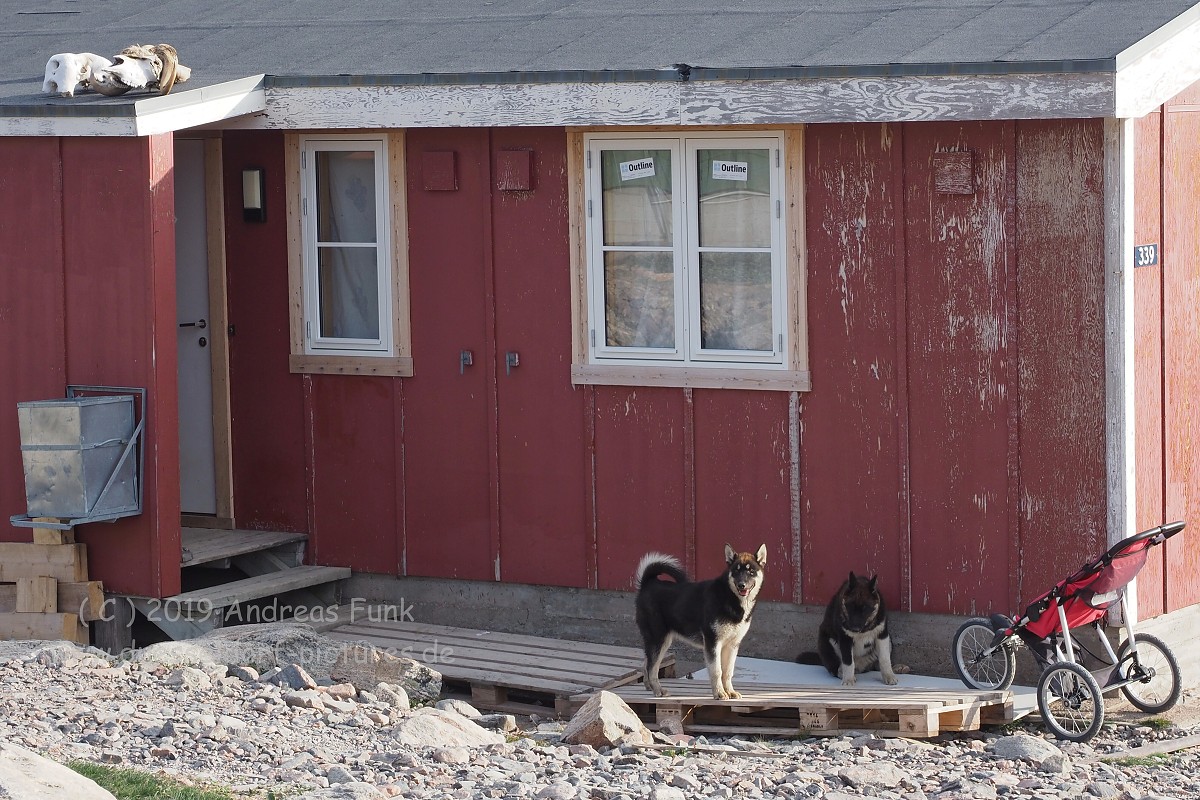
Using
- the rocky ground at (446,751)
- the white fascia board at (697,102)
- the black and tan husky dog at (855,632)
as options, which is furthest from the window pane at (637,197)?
the rocky ground at (446,751)

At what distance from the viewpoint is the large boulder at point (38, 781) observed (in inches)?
244

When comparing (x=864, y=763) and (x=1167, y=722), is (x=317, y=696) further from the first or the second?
(x=1167, y=722)

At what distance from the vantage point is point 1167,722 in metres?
9.05

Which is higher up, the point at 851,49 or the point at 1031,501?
the point at 851,49

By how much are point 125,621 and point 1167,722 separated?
583 centimetres

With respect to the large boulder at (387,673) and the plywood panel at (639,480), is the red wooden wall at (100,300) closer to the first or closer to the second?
the large boulder at (387,673)

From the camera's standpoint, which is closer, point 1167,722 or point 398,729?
point 398,729

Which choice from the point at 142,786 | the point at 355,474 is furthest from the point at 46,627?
the point at 142,786

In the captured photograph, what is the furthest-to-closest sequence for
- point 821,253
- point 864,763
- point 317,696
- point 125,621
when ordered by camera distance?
point 125,621 < point 821,253 < point 317,696 < point 864,763

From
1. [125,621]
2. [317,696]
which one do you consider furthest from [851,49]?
[125,621]

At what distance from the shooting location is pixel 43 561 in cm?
1032

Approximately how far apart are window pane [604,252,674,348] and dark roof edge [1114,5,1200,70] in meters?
2.83

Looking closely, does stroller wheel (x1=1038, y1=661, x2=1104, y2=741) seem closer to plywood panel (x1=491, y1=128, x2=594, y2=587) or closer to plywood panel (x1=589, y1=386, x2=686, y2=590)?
plywood panel (x1=589, y1=386, x2=686, y2=590)

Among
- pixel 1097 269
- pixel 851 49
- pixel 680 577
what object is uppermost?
pixel 851 49
